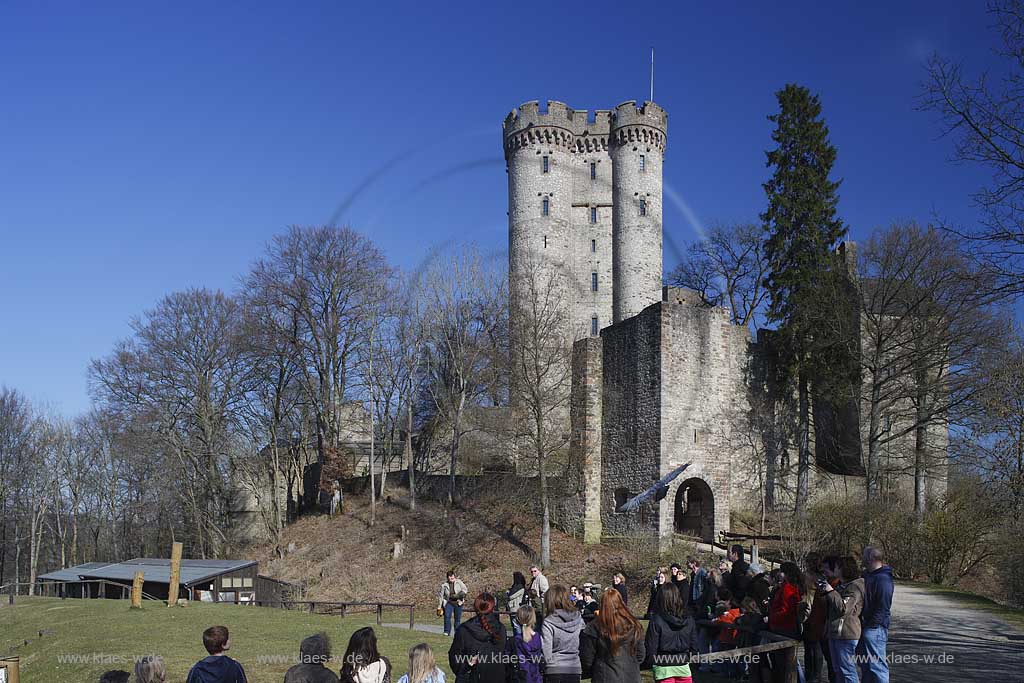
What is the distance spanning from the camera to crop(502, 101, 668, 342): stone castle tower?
161 feet

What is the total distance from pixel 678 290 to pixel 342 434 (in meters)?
19.7

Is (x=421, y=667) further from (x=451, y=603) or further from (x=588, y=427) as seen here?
(x=588, y=427)

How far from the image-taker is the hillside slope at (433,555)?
3066 centimetres

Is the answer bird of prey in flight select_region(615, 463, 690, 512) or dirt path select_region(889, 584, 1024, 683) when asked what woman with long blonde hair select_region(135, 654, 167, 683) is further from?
bird of prey in flight select_region(615, 463, 690, 512)

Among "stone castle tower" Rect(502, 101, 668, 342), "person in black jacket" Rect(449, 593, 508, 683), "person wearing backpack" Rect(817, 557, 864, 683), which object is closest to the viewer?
"person in black jacket" Rect(449, 593, 508, 683)

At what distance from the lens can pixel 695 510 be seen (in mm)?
33906

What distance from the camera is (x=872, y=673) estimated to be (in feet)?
30.7

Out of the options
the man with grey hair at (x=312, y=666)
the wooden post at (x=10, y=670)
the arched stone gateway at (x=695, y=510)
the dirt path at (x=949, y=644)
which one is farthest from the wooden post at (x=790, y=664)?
the arched stone gateway at (x=695, y=510)

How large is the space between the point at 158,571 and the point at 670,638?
29.3 m

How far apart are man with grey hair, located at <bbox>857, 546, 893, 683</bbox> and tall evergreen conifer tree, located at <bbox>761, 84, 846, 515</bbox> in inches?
945

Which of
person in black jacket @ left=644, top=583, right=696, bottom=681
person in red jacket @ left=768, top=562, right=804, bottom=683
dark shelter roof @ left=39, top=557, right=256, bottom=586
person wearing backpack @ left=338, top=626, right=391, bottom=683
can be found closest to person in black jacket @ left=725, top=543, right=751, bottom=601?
person in red jacket @ left=768, top=562, right=804, bottom=683

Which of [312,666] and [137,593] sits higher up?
[312,666]

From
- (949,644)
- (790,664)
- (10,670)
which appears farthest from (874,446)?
(10,670)

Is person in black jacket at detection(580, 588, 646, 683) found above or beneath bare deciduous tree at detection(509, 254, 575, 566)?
beneath
